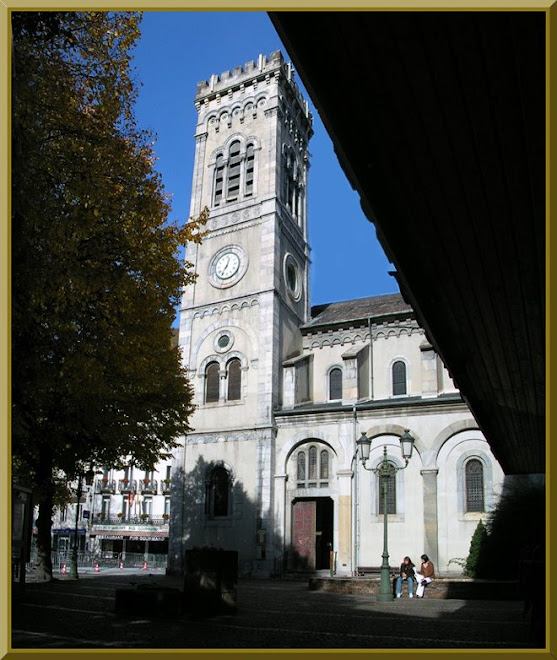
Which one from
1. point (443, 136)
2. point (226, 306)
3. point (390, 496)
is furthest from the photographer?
point (226, 306)

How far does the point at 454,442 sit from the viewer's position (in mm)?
29203

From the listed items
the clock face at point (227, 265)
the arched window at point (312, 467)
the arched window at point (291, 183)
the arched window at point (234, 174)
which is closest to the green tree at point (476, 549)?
the arched window at point (312, 467)

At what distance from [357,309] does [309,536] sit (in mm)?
13314

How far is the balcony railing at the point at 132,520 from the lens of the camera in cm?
5269

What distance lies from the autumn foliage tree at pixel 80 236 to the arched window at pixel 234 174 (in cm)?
2095

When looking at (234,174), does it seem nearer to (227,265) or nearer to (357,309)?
(227,265)

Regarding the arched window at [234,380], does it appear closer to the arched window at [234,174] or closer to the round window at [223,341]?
the round window at [223,341]

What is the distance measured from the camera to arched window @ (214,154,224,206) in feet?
127

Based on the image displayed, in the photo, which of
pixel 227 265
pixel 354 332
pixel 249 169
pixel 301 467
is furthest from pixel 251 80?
pixel 301 467

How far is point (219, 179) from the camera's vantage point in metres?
39.0

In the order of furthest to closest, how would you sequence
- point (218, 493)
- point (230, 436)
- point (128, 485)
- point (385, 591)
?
point (128, 485)
point (230, 436)
point (218, 493)
point (385, 591)

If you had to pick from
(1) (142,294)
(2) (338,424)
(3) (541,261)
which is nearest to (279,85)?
(2) (338,424)

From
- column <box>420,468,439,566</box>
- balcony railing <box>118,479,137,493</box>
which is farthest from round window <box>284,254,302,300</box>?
balcony railing <box>118,479,137,493</box>

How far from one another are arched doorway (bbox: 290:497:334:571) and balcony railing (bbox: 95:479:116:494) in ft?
94.7
